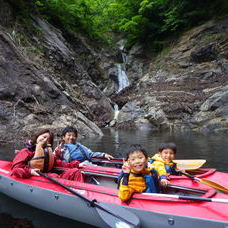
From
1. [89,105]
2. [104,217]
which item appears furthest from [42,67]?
[104,217]

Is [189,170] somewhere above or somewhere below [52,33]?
below

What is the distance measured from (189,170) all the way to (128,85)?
16.5 meters

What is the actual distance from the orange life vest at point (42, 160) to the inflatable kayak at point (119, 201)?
201 mm

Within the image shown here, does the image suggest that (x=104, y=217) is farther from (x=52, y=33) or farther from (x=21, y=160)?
(x=52, y=33)

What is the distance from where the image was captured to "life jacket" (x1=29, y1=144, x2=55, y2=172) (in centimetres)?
421

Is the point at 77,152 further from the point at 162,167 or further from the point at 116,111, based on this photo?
the point at 116,111

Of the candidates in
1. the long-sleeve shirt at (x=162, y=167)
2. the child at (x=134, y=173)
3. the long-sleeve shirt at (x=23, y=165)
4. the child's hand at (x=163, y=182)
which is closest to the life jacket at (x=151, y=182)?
the child at (x=134, y=173)

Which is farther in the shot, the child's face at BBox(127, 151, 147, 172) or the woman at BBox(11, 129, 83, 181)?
the woman at BBox(11, 129, 83, 181)

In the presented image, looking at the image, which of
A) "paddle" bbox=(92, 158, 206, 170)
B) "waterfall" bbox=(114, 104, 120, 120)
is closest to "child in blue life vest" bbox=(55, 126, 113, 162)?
"paddle" bbox=(92, 158, 206, 170)

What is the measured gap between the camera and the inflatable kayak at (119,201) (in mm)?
2891

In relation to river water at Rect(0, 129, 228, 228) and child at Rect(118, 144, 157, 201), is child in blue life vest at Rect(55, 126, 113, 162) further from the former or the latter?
child at Rect(118, 144, 157, 201)

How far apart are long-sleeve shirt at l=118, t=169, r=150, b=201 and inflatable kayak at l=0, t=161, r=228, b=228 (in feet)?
0.26

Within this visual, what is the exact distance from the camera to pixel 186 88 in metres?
16.6

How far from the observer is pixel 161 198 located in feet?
10.5
